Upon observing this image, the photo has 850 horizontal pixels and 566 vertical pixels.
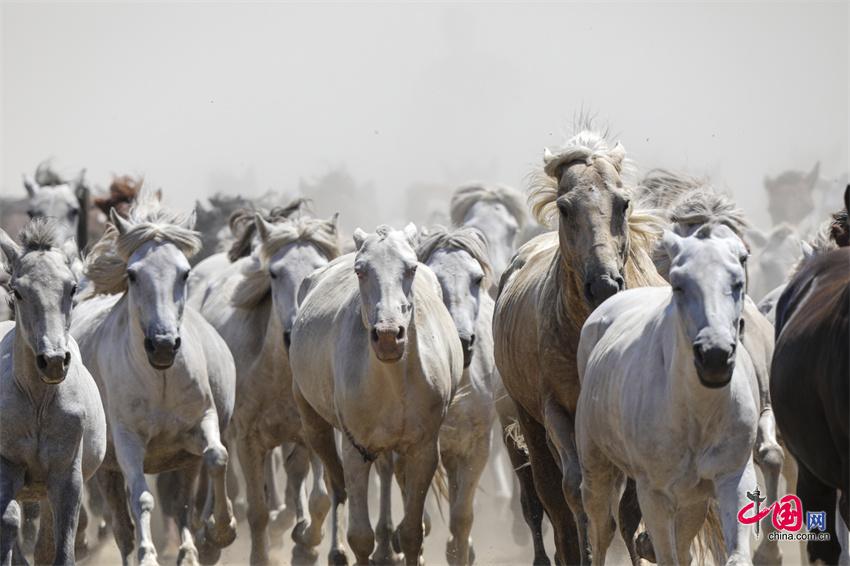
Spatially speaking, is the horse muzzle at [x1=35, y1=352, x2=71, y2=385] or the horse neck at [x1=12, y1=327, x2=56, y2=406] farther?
Result: the horse neck at [x1=12, y1=327, x2=56, y2=406]

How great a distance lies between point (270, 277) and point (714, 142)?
1096 inches

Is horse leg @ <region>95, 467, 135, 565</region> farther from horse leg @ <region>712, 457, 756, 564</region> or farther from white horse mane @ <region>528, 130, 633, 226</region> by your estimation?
horse leg @ <region>712, 457, 756, 564</region>

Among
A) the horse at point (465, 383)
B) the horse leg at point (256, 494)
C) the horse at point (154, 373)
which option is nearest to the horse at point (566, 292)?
the horse at point (465, 383)

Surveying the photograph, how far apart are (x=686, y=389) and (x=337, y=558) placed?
13.7 ft

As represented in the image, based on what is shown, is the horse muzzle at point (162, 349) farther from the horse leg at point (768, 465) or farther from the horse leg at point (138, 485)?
the horse leg at point (768, 465)

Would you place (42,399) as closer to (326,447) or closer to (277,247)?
(326,447)

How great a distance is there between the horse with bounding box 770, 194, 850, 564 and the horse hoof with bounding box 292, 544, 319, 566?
4.96 m

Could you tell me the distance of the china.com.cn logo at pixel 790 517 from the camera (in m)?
7.59

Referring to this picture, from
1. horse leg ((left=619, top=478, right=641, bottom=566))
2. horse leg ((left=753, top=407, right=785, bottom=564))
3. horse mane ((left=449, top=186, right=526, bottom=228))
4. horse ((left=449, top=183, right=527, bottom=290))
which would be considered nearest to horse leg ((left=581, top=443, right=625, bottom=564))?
horse leg ((left=619, top=478, right=641, bottom=566))

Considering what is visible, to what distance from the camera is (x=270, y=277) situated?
13.1 metres

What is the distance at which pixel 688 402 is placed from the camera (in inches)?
301

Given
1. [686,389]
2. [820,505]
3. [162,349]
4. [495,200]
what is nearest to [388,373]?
[162,349]

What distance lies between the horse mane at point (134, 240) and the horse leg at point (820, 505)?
180 inches

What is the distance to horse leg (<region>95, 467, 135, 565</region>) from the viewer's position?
36.0 feet
